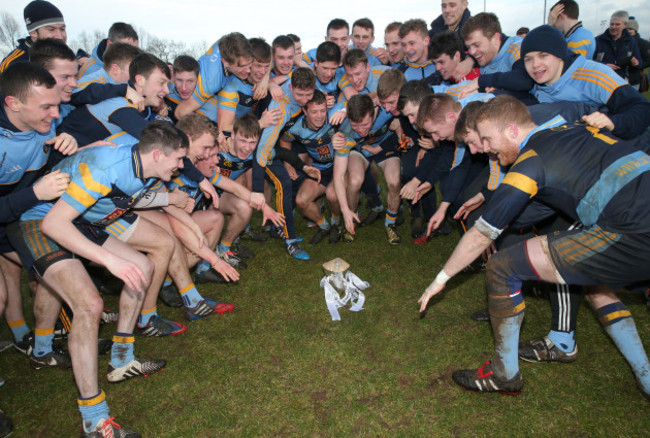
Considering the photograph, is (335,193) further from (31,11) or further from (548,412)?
(31,11)

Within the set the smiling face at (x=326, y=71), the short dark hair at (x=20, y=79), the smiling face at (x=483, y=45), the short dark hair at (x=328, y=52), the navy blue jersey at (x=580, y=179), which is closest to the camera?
the navy blue jersey at (x=580, y=179)

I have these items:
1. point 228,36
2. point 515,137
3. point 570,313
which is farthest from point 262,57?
point 570,313

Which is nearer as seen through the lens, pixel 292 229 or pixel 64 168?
pixel 64 168

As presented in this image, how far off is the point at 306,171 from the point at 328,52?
1.51 meters

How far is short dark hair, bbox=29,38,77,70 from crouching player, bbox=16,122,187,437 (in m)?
1.22

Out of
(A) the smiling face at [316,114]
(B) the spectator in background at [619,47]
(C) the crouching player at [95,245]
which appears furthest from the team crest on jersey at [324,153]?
(B) the spectator in background at [619,47]

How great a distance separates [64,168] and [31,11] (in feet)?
10.7

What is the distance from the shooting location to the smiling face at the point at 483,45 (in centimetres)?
459

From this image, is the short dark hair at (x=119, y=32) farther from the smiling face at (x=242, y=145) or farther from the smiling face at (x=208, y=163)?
the smiling face at (x=208, y=163)

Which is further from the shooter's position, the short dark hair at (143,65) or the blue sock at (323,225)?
the blue sock at (323,225)

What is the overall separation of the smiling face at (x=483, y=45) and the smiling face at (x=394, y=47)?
6.38 feet

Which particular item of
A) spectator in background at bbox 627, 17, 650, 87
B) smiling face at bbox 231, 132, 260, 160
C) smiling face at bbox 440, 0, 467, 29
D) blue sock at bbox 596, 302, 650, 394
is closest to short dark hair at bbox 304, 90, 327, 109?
smiling face at bbox 231, 132, 260, 160

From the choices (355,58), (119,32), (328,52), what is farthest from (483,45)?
(119,32)

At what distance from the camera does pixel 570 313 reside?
3002 mm
